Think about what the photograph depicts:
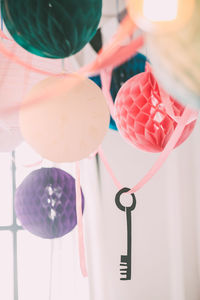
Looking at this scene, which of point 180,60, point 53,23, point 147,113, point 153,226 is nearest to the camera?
point 180,60

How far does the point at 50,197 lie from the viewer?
76cm

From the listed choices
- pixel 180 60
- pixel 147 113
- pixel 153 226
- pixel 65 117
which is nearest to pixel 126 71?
pixel 147 113

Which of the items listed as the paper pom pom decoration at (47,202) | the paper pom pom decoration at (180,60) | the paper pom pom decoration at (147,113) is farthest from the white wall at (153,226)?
the paper pom pom decoration at (180,60)

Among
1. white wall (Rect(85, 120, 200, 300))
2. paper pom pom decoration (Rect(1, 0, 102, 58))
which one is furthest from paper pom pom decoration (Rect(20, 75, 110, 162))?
white wall (Rect(85, 120, 200, 300))

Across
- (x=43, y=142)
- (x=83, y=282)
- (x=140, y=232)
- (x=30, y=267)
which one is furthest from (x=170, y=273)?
(x=43, y=142)

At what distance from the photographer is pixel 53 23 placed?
1.46 ft

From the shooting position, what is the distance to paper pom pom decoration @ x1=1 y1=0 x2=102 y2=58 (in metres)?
0.44

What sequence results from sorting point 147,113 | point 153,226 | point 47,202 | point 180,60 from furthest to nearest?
1. point 153,226
2. point 47,202
3. point 147,113
4. point 180,60

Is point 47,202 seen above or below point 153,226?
above

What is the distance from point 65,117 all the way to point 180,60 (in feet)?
0.77

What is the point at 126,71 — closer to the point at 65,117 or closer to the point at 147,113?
the point at 147,113

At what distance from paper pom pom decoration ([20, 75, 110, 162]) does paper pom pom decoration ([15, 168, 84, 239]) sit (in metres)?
0.24

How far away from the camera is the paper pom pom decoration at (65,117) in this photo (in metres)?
0.50

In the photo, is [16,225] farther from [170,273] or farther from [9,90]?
[9,90]
